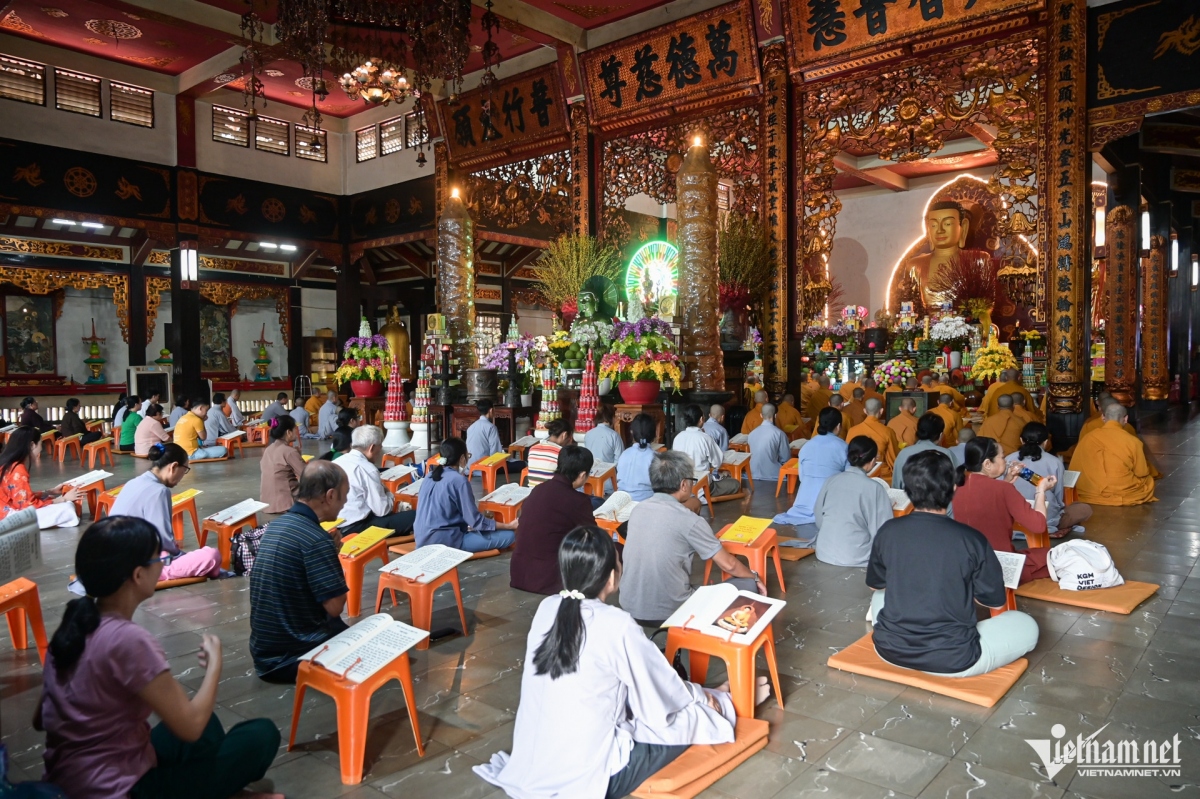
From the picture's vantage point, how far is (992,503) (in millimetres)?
4160

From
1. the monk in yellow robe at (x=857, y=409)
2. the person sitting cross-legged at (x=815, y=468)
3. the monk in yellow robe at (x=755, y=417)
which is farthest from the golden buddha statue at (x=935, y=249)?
the person sitting cross-legged at (x=815, y=468)

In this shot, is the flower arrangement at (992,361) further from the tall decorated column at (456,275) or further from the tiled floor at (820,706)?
the tall decorated column at (456,275)

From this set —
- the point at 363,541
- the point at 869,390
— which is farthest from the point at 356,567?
the point at 869,390

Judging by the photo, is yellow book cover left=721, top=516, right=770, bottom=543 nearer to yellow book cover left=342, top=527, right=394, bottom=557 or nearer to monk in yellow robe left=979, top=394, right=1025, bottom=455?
yellow book cover left=342, top=527, right=394, bottom=557

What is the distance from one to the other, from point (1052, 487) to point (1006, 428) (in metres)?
2.65

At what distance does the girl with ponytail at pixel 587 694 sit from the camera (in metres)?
2.19

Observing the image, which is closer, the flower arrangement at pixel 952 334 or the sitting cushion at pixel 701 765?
the sitting cushion at pixel 701 765

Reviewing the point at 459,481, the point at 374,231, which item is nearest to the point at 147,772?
the point at 459,481

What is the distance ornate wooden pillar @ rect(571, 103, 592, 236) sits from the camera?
40.3 ft

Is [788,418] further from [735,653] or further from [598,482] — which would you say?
[735,653]

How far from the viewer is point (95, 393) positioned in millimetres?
15641

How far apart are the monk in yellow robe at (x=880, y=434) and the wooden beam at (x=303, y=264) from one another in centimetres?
1443

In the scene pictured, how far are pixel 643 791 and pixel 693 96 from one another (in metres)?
10.2

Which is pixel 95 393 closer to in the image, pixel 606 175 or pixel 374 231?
pixel 374 231
